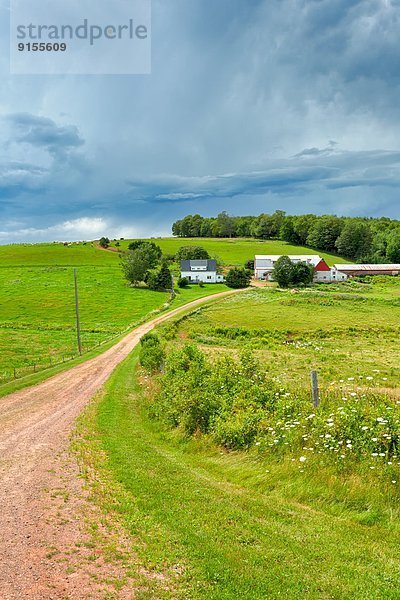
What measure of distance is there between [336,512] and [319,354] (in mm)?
30944

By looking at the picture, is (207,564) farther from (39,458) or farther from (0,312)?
(0,312)

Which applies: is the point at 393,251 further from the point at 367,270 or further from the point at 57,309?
the point at 57,309

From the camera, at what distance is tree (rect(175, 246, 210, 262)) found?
129 metres

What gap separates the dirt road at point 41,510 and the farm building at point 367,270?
377ft

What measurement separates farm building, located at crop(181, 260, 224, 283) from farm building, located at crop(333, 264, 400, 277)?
37.7 metres

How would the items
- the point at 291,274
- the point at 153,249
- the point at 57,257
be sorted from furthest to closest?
the point at 57,257 → the point at 153,249 → the point at 291,274

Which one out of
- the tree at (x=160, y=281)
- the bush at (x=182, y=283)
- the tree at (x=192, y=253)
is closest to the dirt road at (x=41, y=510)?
the tree at (x=160, y=281)

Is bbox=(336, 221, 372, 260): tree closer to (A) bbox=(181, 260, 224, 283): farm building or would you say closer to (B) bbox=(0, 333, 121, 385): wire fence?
(A) bbox=(181, 260, 224, 283): farm building

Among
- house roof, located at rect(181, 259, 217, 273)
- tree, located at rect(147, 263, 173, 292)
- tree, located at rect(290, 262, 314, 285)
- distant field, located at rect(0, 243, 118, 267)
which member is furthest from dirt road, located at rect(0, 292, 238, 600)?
distant field, located at rect(0, 243, 118, 267)

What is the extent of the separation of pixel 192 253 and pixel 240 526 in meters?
123

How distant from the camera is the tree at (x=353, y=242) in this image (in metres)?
157

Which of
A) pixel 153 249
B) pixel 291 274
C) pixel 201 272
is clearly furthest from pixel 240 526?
pixel 153 249

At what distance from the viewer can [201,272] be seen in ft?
366

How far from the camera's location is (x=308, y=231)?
585 feet
